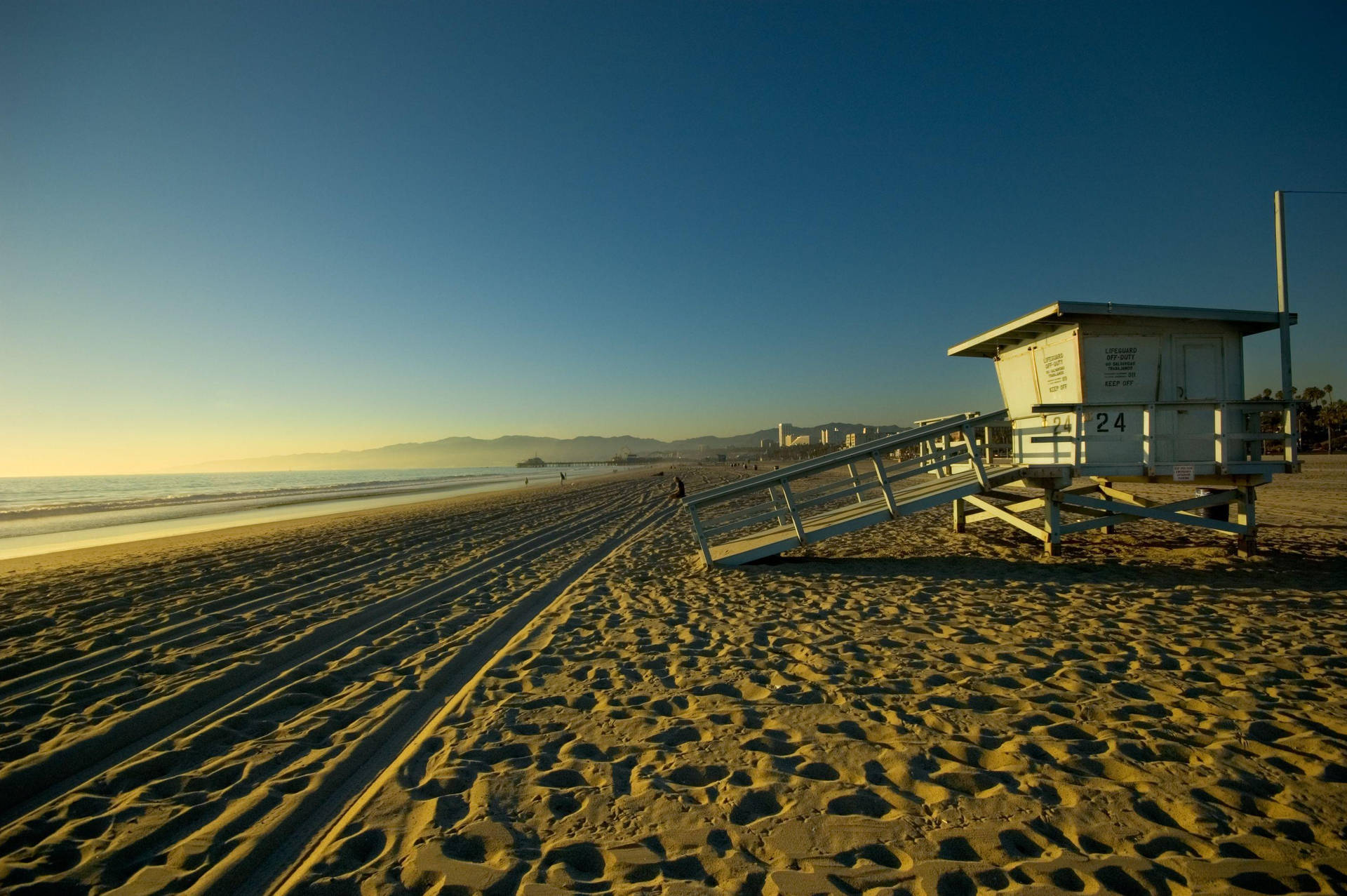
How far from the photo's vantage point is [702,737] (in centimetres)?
349

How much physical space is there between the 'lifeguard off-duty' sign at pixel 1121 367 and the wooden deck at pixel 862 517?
1589mm

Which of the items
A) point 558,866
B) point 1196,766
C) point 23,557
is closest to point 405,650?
point 558,866

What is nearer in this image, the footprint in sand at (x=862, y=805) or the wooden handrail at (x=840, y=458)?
the footprint in sand at (x=862, y=805)

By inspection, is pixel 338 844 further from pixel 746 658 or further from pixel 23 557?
pixel 23 557

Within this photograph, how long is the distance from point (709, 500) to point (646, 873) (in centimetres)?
594

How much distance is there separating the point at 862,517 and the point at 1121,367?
4.12 metres

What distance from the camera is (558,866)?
2.45m

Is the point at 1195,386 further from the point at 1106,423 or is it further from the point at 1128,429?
the point at 1106,423

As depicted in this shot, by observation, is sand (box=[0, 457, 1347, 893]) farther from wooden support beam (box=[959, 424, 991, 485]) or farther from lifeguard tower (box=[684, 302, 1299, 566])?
wooden support beam (box=[959, 424, 991, 485])

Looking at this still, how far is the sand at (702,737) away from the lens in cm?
246

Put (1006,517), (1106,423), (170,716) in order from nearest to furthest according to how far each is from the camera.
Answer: (170,716) → (1106,423) → (1006,517)

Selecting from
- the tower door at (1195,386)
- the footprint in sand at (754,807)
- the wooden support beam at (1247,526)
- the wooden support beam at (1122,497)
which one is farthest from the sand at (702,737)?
the tower door at (1195,386)

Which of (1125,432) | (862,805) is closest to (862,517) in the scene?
(1125,432)

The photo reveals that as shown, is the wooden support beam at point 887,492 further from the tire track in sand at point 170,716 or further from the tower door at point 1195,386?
the tire track in sand at point 170,716
